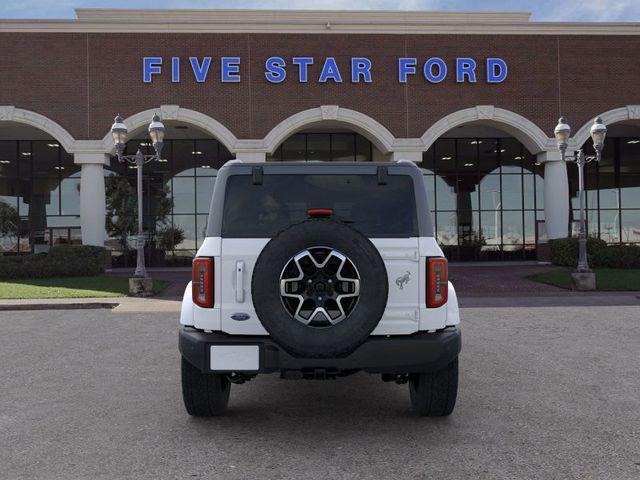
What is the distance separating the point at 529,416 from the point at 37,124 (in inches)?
911

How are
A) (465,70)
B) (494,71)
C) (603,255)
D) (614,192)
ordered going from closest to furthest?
(603,255)
(465,70)
(494,71)
(614,192)

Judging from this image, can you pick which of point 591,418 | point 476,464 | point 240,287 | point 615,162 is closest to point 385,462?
point 476,464

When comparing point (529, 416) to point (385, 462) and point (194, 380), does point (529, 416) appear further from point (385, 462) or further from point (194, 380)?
point (194, 380)

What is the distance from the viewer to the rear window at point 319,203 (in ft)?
13.8

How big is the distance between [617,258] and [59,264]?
824 inches

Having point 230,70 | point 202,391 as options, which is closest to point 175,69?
point 230,70

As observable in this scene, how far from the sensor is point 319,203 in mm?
4387

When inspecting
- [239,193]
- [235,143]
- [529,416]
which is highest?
[235,143]

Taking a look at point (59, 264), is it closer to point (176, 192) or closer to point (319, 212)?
point (176, 192)

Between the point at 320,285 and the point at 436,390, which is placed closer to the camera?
the point at 320,285

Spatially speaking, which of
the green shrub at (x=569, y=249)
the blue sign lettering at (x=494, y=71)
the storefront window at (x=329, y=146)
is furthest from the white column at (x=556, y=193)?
the storefront window at (x=329, y=146)

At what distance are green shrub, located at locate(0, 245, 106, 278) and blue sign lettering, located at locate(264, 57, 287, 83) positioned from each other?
9995mm

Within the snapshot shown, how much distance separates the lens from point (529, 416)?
480cm

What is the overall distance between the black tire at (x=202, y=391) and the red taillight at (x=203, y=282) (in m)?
0.61
